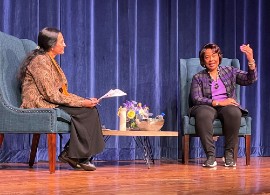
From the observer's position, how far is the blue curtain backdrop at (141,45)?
4516 millimetres

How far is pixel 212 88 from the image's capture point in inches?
168

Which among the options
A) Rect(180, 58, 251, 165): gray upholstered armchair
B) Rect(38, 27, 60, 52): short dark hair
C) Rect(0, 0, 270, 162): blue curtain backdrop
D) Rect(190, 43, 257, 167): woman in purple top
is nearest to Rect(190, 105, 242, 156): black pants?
Rect(190, 43, 257, 167): woman in purple top

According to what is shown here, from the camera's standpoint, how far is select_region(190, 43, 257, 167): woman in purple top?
3.98 m

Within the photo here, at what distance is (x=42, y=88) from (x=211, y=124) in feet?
4.47

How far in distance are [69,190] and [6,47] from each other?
1.77 metres

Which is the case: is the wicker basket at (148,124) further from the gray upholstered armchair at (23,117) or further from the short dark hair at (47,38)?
the short dark hair at (47,38)

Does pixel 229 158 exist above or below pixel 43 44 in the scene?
below

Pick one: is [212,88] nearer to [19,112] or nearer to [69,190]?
[19,112]

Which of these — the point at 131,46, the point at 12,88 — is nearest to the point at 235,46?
the point at 131,46

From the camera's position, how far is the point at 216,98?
4.26 metres

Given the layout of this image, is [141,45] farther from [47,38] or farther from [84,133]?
[84,133]

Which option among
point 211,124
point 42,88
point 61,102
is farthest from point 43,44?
point 211,124

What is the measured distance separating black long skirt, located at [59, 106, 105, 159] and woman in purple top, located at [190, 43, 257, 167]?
896mm

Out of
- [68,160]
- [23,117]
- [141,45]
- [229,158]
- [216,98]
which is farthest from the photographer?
[141,45]
